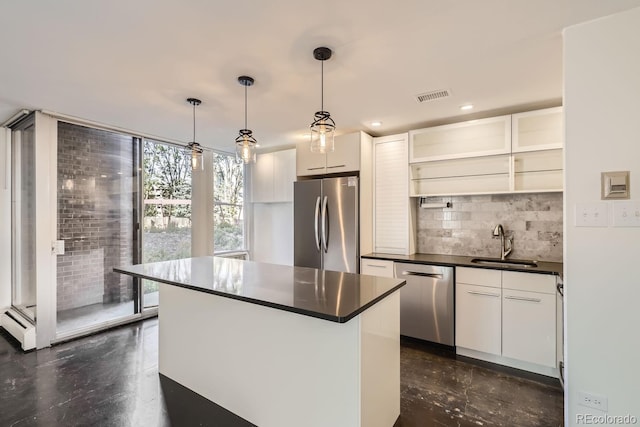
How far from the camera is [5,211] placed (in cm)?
362

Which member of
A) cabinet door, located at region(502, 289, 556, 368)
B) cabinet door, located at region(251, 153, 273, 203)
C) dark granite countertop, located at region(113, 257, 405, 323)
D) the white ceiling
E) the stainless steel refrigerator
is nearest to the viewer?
dark granite countertop, located at region(113, 257, 405, 323)

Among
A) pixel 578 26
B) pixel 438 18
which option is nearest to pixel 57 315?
pixel 438 18

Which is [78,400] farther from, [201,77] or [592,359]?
[592,359]

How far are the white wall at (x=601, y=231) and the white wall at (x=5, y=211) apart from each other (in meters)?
5.57

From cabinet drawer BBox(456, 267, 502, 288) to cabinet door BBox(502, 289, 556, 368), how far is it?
111 millimetres

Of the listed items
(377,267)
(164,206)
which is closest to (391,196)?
(377,267)

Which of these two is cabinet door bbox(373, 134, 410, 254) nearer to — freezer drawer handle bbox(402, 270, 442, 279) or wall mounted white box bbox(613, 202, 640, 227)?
freezer drawer handle bbox(402, 270, 442, 279)

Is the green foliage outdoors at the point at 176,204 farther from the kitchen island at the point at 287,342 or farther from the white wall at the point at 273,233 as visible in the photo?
the kitchen island at the point at 287,342

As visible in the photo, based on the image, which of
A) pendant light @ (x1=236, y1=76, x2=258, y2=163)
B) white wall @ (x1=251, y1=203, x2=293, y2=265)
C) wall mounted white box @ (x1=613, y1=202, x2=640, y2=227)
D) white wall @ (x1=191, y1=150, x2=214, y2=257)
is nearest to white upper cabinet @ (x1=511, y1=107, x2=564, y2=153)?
wall mounted white box @ (x1=613, y1=202, x2=640, y2=227)

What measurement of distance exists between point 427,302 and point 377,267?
2.05ft

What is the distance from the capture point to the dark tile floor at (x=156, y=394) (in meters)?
1.98

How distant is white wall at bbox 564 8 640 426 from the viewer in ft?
5.18

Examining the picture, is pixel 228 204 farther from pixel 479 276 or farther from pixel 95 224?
pixel 479 276

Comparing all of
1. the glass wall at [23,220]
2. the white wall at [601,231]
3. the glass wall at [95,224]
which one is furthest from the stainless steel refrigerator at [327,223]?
the glass wall at [23,220]
